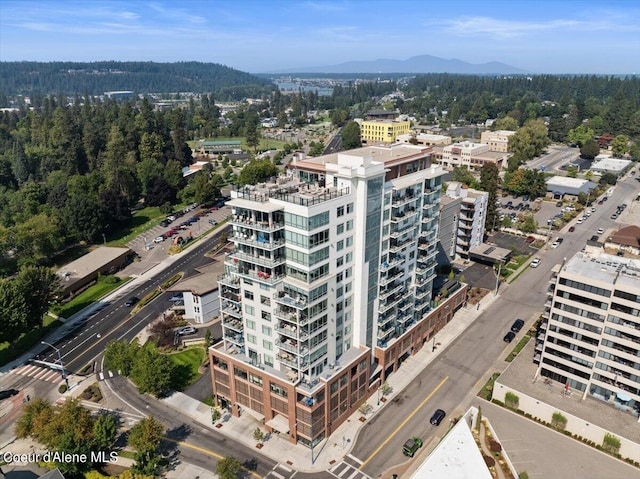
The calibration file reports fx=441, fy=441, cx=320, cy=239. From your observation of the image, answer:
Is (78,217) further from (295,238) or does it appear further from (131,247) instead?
(295,238)

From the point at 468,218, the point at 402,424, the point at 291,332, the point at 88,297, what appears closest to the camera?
the point at 291,332

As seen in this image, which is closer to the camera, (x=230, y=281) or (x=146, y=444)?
(x=146, y=444)

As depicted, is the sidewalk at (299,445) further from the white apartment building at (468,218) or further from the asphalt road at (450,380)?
the white apartment building at (468,218)

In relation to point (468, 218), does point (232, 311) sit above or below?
above

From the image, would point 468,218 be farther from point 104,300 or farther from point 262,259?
point 104,300

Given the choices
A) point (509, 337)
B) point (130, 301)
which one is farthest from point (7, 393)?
point (509, 337)

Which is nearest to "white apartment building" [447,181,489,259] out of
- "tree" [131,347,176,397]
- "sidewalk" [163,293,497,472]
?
"sidewalk" [163,293,497,472]

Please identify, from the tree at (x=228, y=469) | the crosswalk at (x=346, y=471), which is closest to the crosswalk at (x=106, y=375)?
the tree at (x=228, y=469)

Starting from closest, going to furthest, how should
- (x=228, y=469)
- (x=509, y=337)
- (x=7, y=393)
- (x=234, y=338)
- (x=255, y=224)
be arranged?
(x=228, y=469) → (x=255, y=224) → (x=234, y=338) → (x=7, y=393) → (x=509, y=337)
